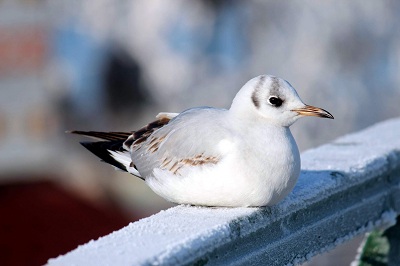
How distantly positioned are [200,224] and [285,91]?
0.25 metres

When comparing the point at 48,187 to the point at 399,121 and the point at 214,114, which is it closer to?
the point at 399,121

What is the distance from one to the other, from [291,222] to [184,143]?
7.3 inches

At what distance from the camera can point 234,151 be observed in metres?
1.15

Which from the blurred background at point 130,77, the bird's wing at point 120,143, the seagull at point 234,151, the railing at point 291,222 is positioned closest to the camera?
the railing at point 291,222

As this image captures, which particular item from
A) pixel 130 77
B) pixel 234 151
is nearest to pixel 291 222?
pixel 234 151

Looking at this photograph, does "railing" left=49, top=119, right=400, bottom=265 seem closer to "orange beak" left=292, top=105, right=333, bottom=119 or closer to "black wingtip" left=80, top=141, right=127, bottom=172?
"orange beak" left=292, top=105, right=333, bottom=119

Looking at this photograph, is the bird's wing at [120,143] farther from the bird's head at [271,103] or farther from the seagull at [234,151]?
the bird's head at [271,103]

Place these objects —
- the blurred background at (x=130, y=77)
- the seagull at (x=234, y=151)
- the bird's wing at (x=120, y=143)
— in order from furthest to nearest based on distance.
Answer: the blurred background at (x=130, y=77) → the bird's wing at (x=120, y=143) → the seagull at (x=234, y=151)

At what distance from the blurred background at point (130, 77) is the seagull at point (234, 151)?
1788 millimetres

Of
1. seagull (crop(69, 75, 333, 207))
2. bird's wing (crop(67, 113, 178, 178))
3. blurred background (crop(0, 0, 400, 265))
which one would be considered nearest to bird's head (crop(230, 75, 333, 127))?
seagull (crop(69, 75, 333, 207))

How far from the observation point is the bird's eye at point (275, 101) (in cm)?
121

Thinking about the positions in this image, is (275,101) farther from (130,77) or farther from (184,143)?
(130,77)

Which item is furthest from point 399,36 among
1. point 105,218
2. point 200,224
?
point 200,224

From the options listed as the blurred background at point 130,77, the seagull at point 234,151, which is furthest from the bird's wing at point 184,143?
the blurred background at point 130,77
